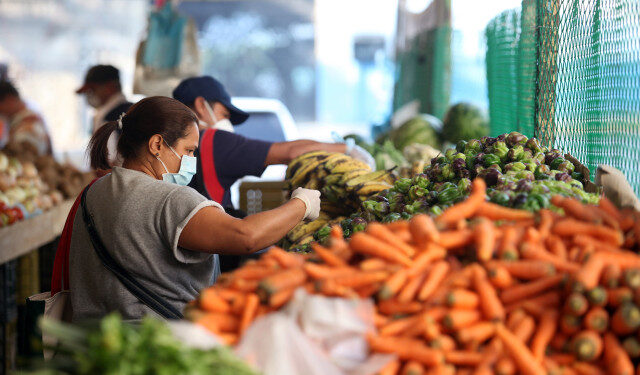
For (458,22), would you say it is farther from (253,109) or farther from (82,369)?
(82,369)

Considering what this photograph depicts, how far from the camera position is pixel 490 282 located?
1.79 m

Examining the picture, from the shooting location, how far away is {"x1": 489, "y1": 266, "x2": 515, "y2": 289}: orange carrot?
1760 mm

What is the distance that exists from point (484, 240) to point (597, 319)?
1.20 ft

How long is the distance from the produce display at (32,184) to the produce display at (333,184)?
2.55 meters

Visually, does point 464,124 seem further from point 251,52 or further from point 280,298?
point 251,52

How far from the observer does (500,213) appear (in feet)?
6.76

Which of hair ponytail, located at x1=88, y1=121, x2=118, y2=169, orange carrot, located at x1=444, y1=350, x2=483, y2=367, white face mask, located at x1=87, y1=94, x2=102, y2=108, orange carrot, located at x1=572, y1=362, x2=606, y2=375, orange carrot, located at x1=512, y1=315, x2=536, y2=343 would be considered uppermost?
white face mask, located at x1=87, y1=94, x2=102, y2=108

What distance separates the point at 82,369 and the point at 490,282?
1.12 metres

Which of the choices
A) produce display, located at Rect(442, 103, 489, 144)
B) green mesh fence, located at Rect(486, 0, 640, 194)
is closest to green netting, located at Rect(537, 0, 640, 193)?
green mesh fence, located at Rect(486, 0, 640, 194)

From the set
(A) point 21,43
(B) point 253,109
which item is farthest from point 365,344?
(A) point 21,43

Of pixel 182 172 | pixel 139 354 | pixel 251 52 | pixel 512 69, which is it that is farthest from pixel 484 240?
pixel 251 52

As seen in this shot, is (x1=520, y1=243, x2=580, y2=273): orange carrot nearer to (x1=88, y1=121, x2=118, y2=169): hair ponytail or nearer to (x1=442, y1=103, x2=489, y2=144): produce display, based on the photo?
(x1=88, y1=121, x2=118, y2=169): hair ponytail

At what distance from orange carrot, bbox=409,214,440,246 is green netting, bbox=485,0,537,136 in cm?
237

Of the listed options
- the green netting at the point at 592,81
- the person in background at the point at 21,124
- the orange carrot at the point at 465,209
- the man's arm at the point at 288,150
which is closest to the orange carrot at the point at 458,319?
the orange carrot at the point at 465,209
